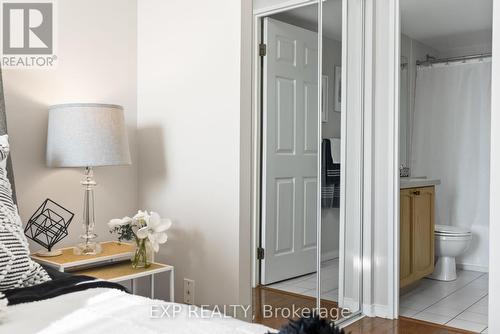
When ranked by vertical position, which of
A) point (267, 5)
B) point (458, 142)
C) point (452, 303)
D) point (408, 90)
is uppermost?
point (267, 5)

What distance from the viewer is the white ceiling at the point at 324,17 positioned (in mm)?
2869

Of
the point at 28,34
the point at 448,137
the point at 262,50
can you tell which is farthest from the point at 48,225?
the point at 448,137

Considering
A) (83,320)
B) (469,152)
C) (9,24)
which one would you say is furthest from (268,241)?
(469,152)

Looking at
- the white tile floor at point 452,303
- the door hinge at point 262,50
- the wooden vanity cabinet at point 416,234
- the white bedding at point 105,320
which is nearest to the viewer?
the white bedding at point 105,320

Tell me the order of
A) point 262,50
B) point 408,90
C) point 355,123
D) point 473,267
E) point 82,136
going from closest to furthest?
1. point 82,136
2. point 262,50
3. point 355,123
4. point 473,267
5. point 408,90

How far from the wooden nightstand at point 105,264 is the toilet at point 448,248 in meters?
2.88

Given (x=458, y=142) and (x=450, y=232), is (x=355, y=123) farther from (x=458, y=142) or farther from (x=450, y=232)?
(x=458, y=142)

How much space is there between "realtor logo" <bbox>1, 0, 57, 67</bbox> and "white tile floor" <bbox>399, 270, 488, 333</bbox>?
114 inches

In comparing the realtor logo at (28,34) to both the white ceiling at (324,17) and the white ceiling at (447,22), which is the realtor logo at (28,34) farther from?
the white ceiling at (447,22)

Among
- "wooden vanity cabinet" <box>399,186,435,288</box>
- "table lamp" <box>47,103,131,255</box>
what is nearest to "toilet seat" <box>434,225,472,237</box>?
"wooden vanity cabinet" <box>399,186,435,288</box>

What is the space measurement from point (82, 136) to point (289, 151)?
1181 millimetres

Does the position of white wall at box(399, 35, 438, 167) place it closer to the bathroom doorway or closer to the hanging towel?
the bathroom doorway

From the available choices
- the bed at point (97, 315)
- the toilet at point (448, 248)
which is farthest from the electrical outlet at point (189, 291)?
the toilet at point (448, 248)

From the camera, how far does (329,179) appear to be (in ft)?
10.5
